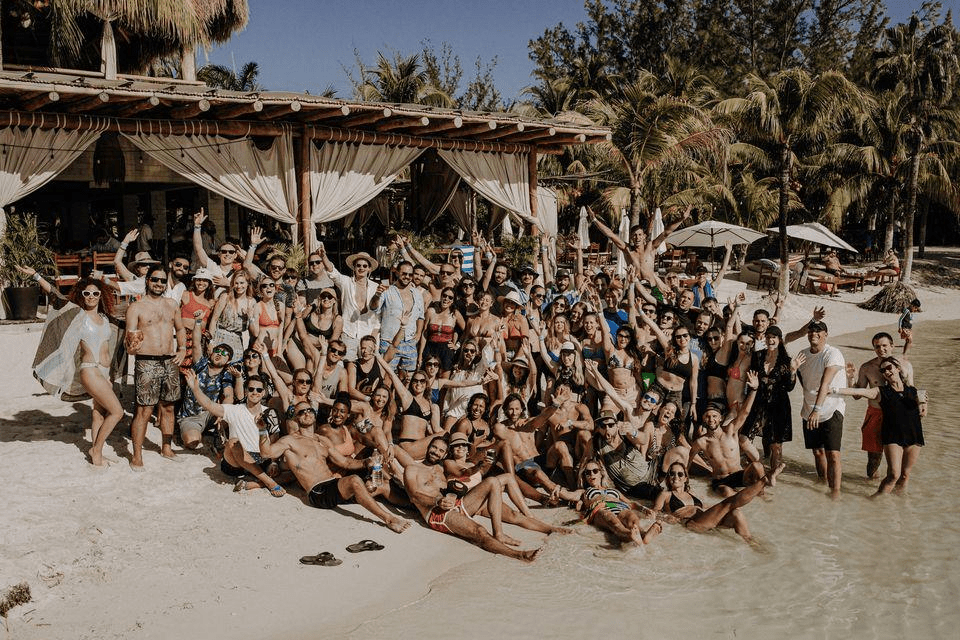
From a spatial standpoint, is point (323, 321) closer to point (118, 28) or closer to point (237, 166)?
point (237, 166)

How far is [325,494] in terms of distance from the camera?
6.89m

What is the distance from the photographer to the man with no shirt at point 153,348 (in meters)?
7.16

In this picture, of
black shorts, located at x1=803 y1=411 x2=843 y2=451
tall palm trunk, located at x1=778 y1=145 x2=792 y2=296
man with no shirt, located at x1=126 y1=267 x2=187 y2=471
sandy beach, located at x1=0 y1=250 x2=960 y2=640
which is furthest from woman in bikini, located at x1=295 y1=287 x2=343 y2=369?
tall palm trunk, located at x1=778 y1=145 x2=792 y2=296

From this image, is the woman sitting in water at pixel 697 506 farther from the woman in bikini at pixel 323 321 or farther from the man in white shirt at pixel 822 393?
the woman in bikini at pixel 323 321

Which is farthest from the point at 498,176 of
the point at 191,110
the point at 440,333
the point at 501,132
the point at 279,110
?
the point at 440,333

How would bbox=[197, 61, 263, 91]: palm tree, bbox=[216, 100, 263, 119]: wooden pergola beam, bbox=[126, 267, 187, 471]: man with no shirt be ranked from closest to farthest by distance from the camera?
1. bbox=[126, 267, 187, 471]: man with no shirt
2. bbox=[216, 100, 263, 119]: wooden pergola beam
3. bbox=[197, 61, 263, 91]: palm tree

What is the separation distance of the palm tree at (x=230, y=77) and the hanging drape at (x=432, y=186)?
21102 mm

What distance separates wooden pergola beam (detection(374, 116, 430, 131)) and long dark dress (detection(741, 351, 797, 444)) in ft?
18.6

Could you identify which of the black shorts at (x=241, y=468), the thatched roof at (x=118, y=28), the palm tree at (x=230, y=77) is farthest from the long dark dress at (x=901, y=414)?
the palm tree at (x=230, y=77)

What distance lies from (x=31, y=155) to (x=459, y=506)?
685cm

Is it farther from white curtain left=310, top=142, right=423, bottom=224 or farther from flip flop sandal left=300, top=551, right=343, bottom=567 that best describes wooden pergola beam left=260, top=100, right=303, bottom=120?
flip flop sandal left=300, top=551, right=343, bottom=567

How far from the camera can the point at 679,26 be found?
34688mm

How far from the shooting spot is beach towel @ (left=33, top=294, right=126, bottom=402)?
22.8ft

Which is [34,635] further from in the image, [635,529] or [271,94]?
[271,94]
